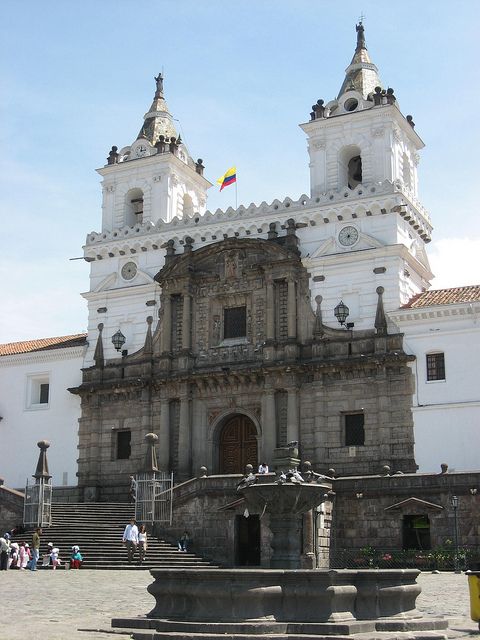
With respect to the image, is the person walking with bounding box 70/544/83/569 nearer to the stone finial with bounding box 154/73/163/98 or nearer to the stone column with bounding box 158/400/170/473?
the stone column with bounding box 158/400/170/473

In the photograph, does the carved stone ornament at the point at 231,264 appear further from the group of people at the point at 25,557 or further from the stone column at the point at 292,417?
the group of people at the point at 25,557

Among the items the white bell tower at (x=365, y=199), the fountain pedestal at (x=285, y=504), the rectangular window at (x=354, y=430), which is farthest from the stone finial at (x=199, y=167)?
the fountain pedestal at (x=285, y=504)

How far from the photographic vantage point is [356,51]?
41.8 m

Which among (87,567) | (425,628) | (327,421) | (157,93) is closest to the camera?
(425,628)

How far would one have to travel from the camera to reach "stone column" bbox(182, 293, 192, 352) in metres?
38.6

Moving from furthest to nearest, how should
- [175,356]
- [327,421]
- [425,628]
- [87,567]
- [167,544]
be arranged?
[175,356] < [327,421] < [167,544] < [87,567] < [425,628]

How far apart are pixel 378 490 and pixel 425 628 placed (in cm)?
1652

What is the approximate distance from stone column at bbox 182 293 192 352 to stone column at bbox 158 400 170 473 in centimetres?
270

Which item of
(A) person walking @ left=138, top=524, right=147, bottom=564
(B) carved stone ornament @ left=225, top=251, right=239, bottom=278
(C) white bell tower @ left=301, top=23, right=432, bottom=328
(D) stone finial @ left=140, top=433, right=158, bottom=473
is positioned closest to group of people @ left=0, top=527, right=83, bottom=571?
(A) person walking @ left=138, top=524, right=147, bottom=564

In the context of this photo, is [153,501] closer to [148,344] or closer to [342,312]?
[148,344]

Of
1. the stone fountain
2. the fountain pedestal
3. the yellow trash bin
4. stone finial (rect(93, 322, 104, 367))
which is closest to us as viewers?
the yellow trash bin

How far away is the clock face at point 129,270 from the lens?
41562 millimetres

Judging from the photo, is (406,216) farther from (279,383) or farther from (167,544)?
(167,544)

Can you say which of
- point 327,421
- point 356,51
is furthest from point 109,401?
point 356,51
